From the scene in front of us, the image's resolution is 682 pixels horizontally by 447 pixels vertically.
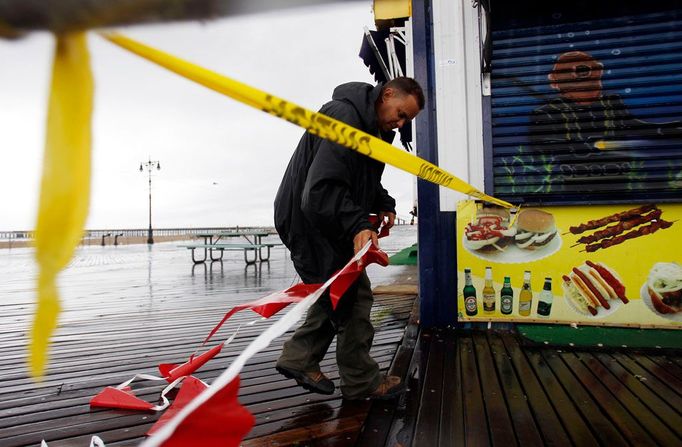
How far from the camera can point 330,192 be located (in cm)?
213

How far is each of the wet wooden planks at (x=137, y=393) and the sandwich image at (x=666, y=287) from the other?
2.22 m

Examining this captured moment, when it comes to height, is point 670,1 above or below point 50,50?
above

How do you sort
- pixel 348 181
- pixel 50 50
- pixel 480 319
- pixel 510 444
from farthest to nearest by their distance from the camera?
1. pixel 480 319
2. pixel 348 181
3. pixel 510 444
4. pixel 50 50

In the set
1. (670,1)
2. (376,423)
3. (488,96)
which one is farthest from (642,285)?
(376,423)

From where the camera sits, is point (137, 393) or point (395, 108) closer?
point (395, 108)

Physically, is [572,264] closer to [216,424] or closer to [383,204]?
[383,204]

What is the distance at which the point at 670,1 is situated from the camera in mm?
3766

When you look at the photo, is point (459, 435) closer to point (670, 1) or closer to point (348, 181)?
point (348, 181)

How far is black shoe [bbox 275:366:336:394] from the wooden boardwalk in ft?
0.27

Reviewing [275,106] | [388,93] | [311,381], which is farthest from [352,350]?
→ [275,106]

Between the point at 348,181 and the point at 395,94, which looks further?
the point at 395,94

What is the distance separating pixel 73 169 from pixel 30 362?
346 millimetres

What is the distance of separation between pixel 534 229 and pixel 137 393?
3.52 metres

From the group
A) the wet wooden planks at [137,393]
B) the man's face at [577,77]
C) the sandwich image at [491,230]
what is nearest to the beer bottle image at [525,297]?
the sandwich image at [491,230]
